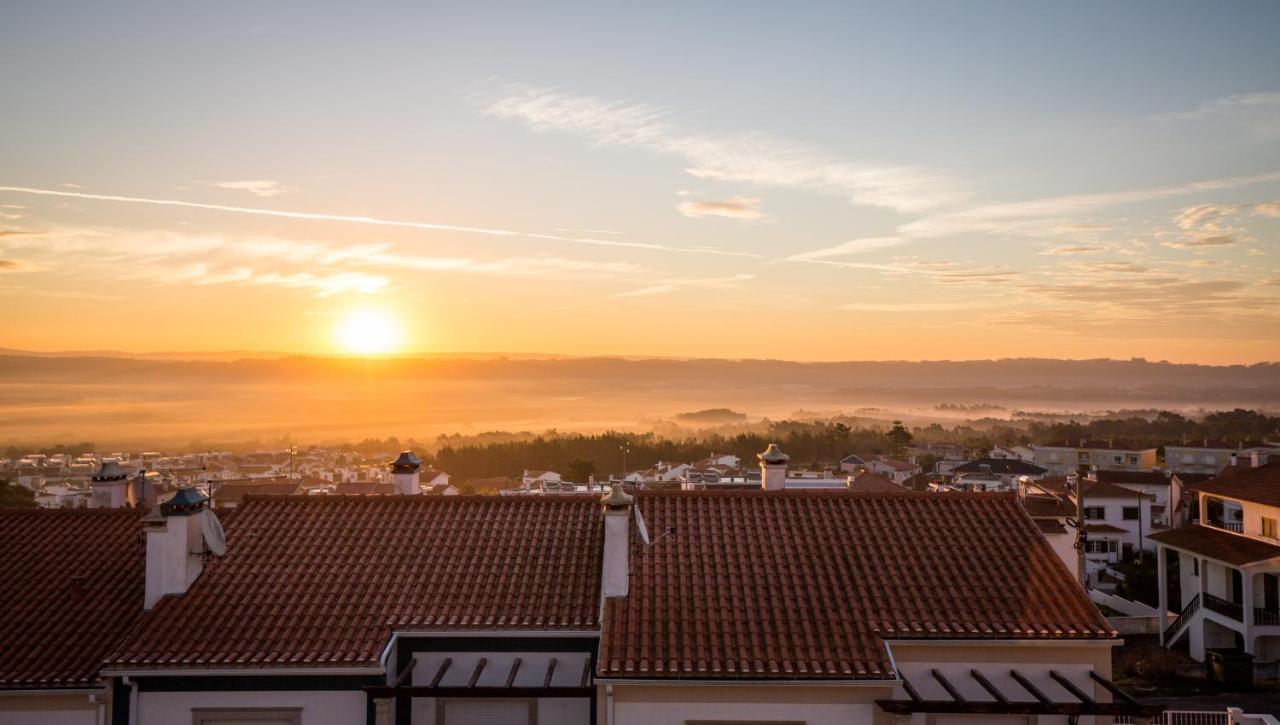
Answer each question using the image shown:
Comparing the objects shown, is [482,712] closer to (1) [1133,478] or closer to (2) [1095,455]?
(1) [1133,478]

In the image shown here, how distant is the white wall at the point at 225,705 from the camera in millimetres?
11359

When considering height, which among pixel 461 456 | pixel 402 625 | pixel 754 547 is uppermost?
pixel 754 547

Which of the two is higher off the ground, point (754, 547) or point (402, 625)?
point (754, 547)

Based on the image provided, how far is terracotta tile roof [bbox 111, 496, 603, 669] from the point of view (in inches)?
458

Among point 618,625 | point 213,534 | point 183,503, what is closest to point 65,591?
point 213,534

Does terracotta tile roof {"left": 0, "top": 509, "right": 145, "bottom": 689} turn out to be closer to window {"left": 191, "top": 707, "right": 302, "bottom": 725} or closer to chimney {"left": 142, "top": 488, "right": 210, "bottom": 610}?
chimney {"left": 142, "top": 488, "right": 210, "bottom": 610}

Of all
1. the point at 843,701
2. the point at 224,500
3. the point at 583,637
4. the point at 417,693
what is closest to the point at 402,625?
the point at 417,693

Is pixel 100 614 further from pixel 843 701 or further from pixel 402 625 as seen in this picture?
pixel 843 701

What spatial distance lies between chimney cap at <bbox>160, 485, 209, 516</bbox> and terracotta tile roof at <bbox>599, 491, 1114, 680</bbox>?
246 inches

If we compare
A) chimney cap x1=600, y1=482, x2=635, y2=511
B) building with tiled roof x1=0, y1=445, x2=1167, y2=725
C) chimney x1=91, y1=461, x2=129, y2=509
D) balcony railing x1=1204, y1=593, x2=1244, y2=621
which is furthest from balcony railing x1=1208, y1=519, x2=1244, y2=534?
chimney x1=91, y1=461, x2=129, y2=509

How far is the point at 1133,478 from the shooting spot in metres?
63.3

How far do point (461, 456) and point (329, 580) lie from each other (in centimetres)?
9173

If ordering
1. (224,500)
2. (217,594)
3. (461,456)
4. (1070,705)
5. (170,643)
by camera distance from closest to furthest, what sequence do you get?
1. (1070,705)
2. (170,643)
3. (217,594)
4. (224,500)
5. (461,456)

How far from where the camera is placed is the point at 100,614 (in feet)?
41.4
